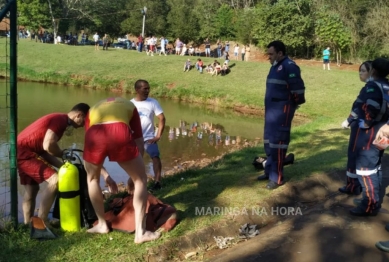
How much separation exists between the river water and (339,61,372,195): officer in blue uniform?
4.80 meters

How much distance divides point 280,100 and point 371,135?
134 cm

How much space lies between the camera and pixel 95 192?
15.7 feet

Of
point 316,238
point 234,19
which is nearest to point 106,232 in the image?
point 316,238

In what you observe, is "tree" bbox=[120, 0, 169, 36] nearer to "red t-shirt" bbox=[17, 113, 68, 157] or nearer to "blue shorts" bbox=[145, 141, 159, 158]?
"blue shorts" bbox=[145, 141, 159, 158]

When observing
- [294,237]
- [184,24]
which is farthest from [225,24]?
[294,237]

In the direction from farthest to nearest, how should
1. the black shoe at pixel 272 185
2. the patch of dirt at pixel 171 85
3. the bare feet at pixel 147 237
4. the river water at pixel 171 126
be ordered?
the patch of dirt at pixel 171 85
the river water at pixel 171 126
the black shoe at pixel 272 185
the bare feet at pixel 147 237

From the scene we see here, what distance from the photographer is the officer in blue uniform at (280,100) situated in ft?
19.5

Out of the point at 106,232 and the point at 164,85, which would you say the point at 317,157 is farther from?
the point at 164,85

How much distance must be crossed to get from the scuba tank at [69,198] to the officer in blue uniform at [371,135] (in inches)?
126

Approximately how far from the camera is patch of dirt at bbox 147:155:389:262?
4.33 m

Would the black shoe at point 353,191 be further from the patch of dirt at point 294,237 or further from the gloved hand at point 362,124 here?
the gloved hand at point 362,124

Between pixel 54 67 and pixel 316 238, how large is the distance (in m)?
29.4

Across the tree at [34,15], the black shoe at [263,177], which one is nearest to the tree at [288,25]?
the tree at [34,15]

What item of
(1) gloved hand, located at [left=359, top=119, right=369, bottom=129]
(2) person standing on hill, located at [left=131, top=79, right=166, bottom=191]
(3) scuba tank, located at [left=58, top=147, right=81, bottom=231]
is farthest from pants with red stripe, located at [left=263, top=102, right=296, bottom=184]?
(3) scuba tank, located at [left=58, top=147, right=81, bottom=231]
